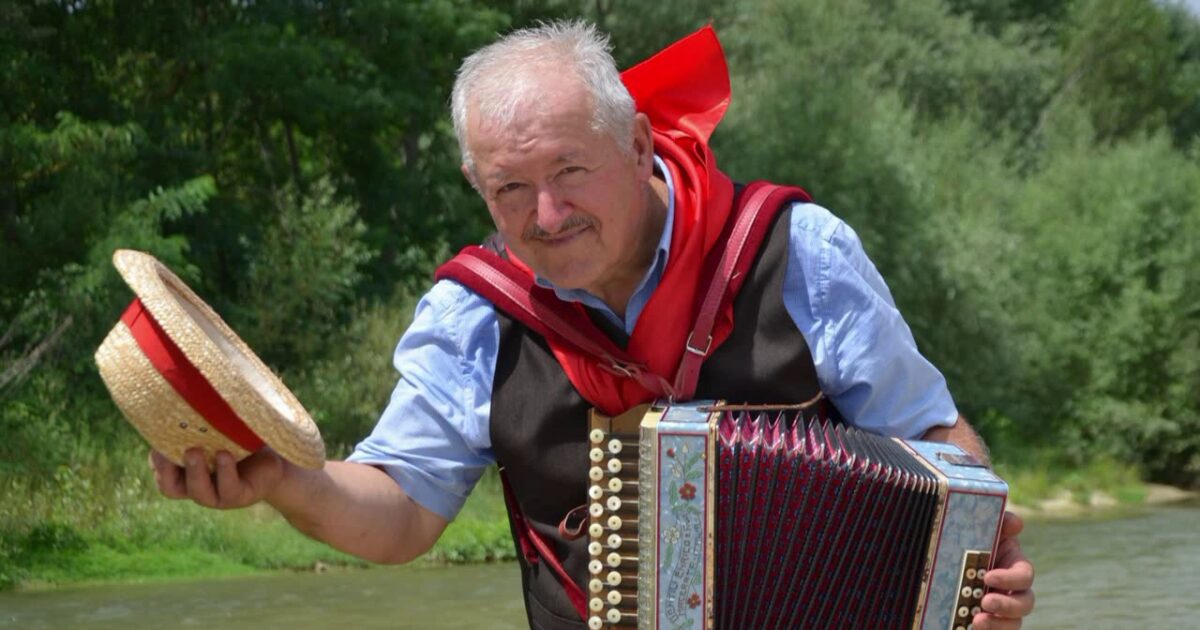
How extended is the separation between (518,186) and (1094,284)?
21.0 m

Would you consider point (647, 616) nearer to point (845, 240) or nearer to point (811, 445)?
point (811, 445)

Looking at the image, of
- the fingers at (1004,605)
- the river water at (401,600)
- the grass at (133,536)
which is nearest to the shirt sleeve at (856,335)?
the fingers at (1004,605)

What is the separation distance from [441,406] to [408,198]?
52.9 feet

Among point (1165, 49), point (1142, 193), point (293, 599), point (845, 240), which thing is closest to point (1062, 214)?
point (1142, 193)

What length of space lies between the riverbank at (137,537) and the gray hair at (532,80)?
728 cm

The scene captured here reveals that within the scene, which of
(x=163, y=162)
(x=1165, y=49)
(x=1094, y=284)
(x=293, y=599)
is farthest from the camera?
(x=1165, y=49)

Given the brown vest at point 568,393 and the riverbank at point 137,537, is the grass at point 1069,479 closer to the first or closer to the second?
the riverbank at point 137,537

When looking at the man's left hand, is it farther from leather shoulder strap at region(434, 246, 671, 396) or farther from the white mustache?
the white mustache

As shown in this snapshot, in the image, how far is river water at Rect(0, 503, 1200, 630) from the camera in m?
Answer: 8.46

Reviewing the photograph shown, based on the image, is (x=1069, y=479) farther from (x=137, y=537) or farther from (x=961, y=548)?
(x=961, y=548)

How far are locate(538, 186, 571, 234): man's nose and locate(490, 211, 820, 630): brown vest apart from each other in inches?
13.9

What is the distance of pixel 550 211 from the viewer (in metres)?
2.77

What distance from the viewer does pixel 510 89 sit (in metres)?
2.83

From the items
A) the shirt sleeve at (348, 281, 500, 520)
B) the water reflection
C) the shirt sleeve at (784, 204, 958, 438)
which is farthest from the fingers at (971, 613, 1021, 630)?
the water reflection
